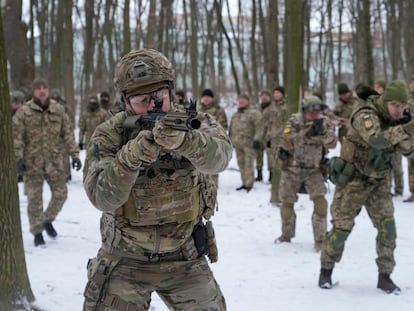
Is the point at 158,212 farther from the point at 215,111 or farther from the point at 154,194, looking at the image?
the point at 215,111

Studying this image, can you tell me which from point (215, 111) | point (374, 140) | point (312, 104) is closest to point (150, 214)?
point (374, 140)

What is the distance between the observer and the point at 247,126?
12.2 meters

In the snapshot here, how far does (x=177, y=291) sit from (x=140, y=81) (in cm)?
110

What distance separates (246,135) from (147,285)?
9.31 meters

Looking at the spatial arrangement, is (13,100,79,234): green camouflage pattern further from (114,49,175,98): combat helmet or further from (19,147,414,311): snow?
(114,49,175,98): combat helmet

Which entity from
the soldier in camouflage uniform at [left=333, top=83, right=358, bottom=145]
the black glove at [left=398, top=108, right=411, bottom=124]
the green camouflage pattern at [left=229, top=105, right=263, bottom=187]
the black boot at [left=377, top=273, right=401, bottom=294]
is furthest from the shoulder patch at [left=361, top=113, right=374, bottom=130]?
the green camouflage pattern at [left=229, top=105, right=263, bottom=187]

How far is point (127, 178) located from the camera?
8.29ft

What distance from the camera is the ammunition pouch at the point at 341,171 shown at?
5234 millimetres

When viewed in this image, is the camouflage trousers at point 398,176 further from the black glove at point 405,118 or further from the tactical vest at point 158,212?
the tactical vest at point 158,212

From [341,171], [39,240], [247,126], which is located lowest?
[39,240]

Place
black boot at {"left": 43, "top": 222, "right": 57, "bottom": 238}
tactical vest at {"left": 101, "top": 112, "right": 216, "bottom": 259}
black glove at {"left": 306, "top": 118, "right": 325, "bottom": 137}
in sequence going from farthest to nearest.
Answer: black boot at {"left": 43, "top": 222, "right": 57, "bottom": 238} < black glove at {"left": 306, "top": 118, "right": 325, "bottom": 137} < tactical vest at {"left": 101, "top": 112, "right": 216, "bottom": 259}

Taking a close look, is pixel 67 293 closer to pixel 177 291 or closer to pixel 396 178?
pixel 177 291

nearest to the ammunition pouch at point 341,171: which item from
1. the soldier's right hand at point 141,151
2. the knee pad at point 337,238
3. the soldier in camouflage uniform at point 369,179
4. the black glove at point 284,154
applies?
the soldier in camouflage uniform at point 369,179

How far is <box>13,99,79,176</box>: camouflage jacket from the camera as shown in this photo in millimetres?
7066
